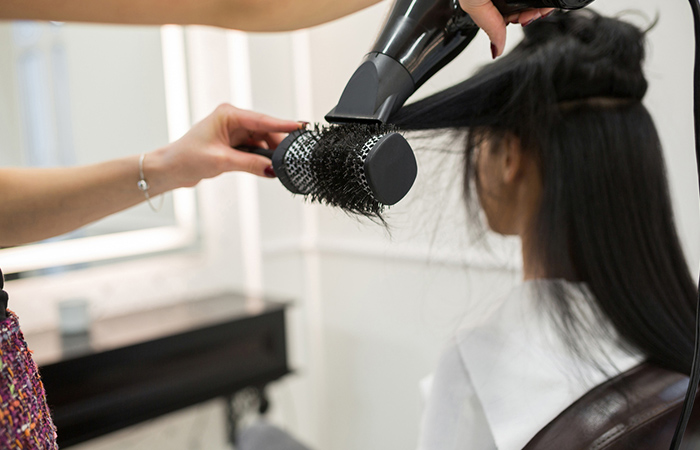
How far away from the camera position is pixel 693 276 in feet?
2.68

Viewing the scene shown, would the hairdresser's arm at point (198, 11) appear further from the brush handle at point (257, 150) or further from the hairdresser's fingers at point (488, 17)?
the hairdresser's fingers at point (488, 17)

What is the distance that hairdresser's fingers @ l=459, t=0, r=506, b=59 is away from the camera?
1.44 feet

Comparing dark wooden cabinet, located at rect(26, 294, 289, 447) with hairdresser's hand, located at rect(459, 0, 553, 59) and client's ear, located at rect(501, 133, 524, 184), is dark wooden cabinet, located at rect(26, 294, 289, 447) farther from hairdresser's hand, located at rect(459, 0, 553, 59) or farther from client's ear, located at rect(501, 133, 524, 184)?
hairdresser's hand, located at rect(459, 0, 553, 59)

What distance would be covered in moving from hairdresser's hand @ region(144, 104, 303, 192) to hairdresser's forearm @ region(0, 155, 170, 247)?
24mm

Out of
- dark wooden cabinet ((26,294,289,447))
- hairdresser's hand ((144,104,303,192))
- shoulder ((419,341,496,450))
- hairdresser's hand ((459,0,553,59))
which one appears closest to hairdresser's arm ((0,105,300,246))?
hairdresser's hand ((144,104,303,192))

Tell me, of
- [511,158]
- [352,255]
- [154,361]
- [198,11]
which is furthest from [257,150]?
[352,255]

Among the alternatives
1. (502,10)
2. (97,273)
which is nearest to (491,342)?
(502,10)

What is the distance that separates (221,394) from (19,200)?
3.99 feet

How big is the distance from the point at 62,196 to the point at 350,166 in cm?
46

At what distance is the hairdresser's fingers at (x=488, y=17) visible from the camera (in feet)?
1.44

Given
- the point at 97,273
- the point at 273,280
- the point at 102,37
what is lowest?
the point at 273,280

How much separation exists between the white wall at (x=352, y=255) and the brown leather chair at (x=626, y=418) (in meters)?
0.25

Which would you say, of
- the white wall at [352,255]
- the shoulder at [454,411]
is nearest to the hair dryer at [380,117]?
the white wall at [352,255]

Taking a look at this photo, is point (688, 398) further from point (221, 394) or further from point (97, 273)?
point (97, 273)
